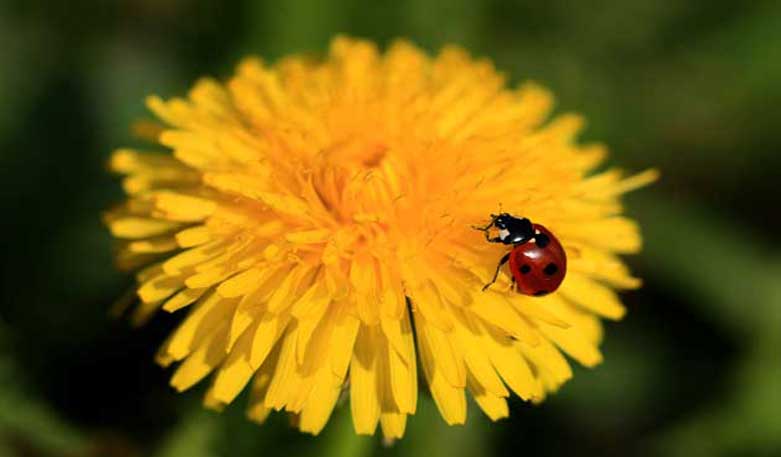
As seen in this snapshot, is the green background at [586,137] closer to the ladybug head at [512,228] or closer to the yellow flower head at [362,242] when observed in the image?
the yellow flower head at [362,242]

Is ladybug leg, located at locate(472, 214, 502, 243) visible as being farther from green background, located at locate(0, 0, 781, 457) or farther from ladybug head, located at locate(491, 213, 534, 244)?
green background, located at locate(0, 0, 781, 457)

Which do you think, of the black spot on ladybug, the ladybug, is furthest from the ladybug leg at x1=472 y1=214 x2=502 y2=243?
the black spot on ladybug

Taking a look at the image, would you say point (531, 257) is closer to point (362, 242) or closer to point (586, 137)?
point (362, 242)

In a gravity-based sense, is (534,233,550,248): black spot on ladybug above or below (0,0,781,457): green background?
below

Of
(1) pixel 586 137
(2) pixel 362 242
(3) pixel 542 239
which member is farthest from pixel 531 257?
(1) pixel 586 137

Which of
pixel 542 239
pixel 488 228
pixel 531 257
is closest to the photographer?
Answer: pixel 531 257

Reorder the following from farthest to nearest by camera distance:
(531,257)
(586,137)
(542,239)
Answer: (586,137)
(542,239)
(531,257)
